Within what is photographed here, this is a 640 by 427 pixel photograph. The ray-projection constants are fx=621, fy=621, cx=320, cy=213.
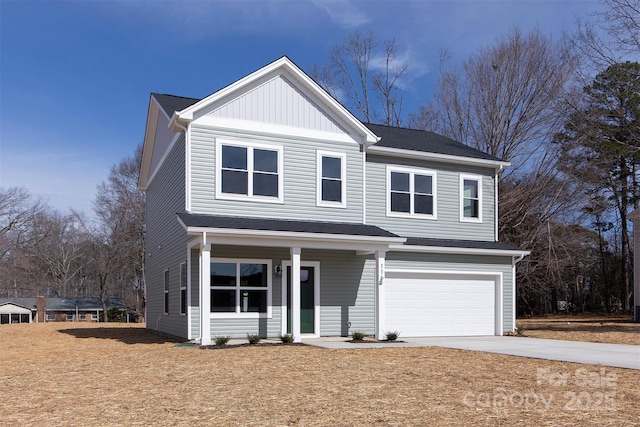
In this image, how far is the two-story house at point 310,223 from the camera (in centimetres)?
1568

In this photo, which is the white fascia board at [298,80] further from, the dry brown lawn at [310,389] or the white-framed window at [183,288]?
the dry brown lawn at [310,389]

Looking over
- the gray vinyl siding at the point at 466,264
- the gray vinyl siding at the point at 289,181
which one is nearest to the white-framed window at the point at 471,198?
the gray vinyl siding at the point at 466,264

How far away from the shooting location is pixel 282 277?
16562mm

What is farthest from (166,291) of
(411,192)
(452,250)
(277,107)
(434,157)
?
(434,157)

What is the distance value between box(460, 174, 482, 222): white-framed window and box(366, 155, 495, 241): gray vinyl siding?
15 cm

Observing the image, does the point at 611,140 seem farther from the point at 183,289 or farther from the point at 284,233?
the point at 183,289

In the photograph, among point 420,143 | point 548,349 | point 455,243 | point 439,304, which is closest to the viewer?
point 548,349

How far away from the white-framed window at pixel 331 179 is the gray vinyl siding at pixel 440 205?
1186mm

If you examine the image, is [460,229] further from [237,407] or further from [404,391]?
[237,407]

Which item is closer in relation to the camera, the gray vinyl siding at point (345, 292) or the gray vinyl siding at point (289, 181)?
the gray vinyl siding at point (289, 181)

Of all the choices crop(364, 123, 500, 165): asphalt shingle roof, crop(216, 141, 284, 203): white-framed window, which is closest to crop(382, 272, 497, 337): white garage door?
crop(364, 123, 500, 165): asphalt shingle roof

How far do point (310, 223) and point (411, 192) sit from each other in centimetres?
410

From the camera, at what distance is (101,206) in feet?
149

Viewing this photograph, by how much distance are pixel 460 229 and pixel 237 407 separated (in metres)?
13.8
